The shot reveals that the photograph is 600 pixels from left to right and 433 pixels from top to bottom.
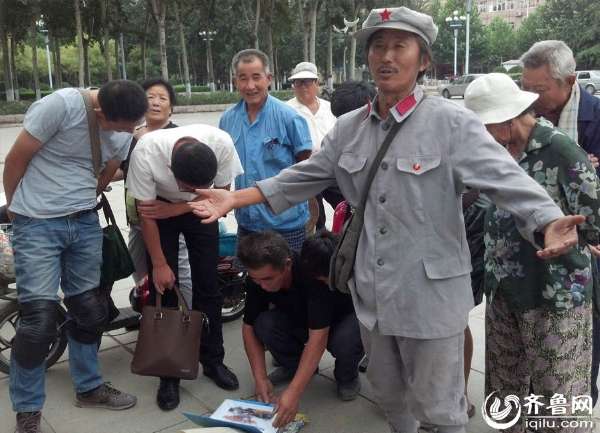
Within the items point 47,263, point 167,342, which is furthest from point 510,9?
point 47,263

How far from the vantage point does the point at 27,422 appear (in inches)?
104

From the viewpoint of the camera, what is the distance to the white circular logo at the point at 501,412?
96.7 inches

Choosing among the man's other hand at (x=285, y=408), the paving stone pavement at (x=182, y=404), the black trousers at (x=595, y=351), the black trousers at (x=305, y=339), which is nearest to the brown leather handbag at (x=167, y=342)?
the paving stone pavement at (x=182, y=404)

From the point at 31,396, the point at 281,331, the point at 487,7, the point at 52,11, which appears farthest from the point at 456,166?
the point at 487,7

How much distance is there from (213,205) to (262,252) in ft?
2.09

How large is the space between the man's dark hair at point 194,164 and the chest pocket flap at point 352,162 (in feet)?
2.29

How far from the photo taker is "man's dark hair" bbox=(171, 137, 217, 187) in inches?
97.5

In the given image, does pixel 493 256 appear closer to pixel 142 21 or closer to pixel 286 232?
pixel 286 232

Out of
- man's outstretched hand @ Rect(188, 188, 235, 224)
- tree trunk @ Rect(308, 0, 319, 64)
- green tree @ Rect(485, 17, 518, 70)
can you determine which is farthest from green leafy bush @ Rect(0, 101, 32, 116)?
green tree @ Rect(485, 17, 518, 70)

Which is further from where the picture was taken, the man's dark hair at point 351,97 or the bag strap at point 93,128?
the man's dark hair at point 351,97

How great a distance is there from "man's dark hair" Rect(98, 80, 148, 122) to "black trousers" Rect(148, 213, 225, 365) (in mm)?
602

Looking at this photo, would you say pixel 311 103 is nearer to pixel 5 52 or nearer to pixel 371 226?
pixel 371 226

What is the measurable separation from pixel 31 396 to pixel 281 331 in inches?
46.7

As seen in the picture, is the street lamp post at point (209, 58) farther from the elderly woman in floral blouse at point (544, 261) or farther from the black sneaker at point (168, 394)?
the elderly woman in floral blouse at point (544, 261)
